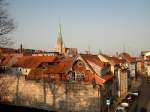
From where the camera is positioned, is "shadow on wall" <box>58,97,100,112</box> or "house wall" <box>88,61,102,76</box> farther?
"house wall" <box>88,61,102,76</box>

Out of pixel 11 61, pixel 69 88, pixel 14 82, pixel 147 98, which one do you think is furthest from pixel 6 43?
pixel 11 61

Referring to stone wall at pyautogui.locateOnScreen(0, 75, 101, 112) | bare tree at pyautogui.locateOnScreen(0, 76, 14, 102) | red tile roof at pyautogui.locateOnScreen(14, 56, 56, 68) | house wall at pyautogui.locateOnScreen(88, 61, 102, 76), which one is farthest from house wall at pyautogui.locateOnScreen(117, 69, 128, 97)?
bare tree at pyautogui.locateOnScreen(0, 76, 14, 102)

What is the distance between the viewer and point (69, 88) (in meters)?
35.7

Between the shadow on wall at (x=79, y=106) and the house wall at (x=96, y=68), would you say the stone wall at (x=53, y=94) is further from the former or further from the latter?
the house wall at (x=96, y=68)

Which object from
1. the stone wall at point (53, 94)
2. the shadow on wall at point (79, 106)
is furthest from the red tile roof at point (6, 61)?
the shadow on wall at point (79, 106)

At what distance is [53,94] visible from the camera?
1452 inches

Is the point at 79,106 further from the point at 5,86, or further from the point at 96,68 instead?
the point at 5,86

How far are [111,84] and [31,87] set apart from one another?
14151 millimetres

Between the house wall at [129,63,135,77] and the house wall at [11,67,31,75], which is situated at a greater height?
the house wall at [11,67,31,75]

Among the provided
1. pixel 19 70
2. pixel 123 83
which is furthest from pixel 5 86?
pixel 123 83

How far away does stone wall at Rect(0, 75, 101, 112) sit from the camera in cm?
3466

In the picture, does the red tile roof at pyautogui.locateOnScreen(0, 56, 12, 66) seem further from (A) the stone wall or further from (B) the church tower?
(B) the church tower

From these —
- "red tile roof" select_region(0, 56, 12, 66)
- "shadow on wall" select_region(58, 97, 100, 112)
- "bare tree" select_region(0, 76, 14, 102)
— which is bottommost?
"shadow on wall" select_region(58, 97, 100, 112)

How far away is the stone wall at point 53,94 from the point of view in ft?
114
